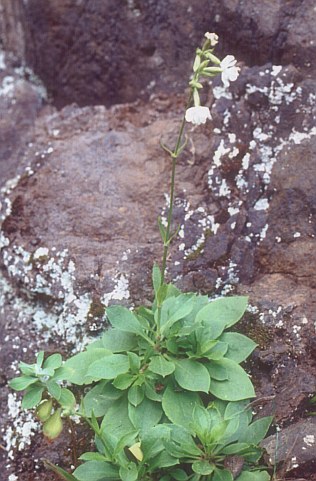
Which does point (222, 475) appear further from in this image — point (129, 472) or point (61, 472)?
point (61, 472)

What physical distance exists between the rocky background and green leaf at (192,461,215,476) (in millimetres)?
282

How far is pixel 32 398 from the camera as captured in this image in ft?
8.13

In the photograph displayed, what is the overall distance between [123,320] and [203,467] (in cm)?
63

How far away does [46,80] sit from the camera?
418 cm

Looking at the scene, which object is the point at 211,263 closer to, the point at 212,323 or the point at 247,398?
the point at 212,323

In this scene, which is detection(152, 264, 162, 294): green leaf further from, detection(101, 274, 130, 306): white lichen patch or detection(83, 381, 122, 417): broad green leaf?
detection(83, 381, 122, 417): broad green leaf

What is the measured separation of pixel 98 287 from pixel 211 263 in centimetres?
49

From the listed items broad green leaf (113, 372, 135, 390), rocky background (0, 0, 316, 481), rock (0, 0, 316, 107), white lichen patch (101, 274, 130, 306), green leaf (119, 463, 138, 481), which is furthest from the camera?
rock (0, 0, 316, 107)

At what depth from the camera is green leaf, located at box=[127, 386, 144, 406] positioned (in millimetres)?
2547

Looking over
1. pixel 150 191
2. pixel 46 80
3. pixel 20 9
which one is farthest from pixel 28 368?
pixel 20 9

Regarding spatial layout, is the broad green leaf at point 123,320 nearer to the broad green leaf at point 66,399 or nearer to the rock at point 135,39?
the broad green leaf at point 66,399

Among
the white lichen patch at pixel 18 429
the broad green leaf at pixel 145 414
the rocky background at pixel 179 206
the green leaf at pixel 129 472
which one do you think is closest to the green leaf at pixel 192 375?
the broad green leaf at pixel 145 414

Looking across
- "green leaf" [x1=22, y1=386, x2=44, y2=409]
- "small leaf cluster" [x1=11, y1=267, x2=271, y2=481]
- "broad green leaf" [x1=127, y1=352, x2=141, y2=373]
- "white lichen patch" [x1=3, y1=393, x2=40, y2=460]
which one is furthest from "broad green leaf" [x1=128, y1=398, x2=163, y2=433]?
"white lichen patch" [x1=3, y1=393, x2=40, y2=460]

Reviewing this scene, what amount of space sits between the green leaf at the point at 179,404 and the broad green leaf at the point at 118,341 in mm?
232
